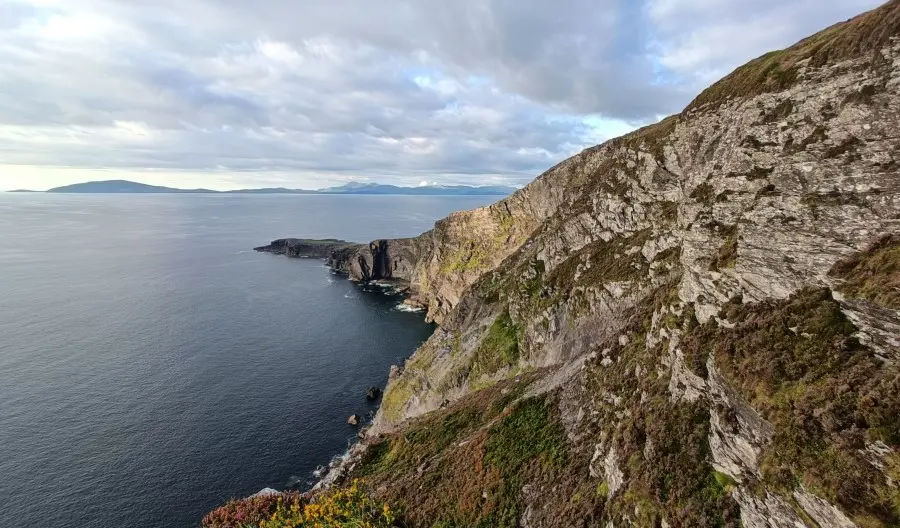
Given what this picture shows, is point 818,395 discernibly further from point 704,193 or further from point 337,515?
point 337,515

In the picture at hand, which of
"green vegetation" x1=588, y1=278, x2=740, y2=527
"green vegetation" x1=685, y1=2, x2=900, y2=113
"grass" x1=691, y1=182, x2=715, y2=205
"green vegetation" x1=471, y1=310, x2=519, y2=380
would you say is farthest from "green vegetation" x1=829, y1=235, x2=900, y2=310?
"green vegetation" x1=471, y1=310, x2=519, y2=380

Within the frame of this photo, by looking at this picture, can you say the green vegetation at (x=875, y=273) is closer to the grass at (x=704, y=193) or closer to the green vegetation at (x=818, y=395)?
the green vegetation at (x=818, y=395)

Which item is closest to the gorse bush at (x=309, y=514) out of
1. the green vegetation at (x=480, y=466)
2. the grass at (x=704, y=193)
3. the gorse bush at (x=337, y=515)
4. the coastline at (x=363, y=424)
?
the gorse bush at (x=337, y=515)

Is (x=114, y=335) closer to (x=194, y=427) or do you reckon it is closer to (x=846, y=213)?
(x=194, y=427)

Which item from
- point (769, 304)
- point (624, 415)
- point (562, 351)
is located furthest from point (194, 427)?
point (769, 304)

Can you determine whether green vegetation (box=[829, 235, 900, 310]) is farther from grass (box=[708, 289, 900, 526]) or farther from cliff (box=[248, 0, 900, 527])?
grass (box=[708, 289, 900, 526])

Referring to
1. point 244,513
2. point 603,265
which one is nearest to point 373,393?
point 603,265
